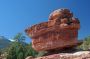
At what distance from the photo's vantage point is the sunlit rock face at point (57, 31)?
25.6 meters

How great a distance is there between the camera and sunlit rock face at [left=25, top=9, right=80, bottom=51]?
25.6 metres

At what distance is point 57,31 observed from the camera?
1020 inches

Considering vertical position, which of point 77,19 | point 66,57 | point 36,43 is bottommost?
point 66,57

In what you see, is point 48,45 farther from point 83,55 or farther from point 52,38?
point 83,55

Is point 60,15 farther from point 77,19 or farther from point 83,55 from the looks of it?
point 83,55

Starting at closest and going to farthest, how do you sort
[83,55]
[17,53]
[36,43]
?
[83,55] < [36,43] < [17,53]

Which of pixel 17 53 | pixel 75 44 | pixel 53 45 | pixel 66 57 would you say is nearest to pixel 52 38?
pixel 53 45

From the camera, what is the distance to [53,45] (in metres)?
25.9

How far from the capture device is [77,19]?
2603 cm

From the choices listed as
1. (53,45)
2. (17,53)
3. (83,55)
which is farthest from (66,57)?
(17,53)

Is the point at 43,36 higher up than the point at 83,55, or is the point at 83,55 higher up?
the point at 43,36

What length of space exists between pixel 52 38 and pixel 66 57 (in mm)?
4456

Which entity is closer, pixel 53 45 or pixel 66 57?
pixel 66 57

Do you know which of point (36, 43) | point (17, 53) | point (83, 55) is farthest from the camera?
point (17, 53)
